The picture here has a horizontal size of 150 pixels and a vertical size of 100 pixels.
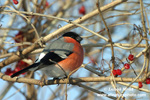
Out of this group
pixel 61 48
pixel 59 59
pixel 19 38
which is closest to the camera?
pixel 59 59

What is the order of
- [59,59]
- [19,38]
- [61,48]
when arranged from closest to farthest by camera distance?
1. [59,59]
2. [61,48]
3. [19,38]

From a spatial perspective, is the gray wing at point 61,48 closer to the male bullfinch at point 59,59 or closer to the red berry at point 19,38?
Result: the male bullfinch at point 59,59

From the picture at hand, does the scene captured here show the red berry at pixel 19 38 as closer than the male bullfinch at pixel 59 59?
No

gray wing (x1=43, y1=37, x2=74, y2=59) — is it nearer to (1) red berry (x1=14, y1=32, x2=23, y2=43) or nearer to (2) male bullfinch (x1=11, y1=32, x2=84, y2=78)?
(2) male bullfinch (x1=11, y1=32, x2=84, y2=78)

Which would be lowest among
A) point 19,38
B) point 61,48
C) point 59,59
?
point 59,59

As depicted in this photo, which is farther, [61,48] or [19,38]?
[19,38]

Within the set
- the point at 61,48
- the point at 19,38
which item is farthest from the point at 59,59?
the point at 19,38

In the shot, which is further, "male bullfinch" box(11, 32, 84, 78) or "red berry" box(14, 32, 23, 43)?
"red berry" box(14, 32, 23, 43)

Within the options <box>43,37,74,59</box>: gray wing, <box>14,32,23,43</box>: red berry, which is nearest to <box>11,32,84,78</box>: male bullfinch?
<box>43,37,74,59</box>: gray wing

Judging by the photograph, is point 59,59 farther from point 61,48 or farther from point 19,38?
point 19,38

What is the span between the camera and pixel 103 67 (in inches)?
101

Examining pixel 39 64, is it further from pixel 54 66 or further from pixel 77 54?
pixel 77 54

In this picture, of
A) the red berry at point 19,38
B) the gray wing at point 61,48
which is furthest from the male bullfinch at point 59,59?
the red berry at point 19,38

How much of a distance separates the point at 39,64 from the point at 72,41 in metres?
0.91
